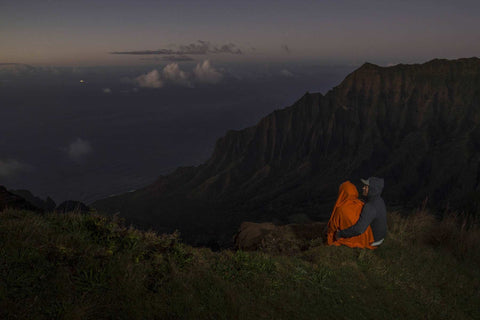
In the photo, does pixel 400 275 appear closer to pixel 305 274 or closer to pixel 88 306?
pixel 305 274

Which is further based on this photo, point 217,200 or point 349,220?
point 217,200

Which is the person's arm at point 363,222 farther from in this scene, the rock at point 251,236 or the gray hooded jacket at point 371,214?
the rock at point 251,236

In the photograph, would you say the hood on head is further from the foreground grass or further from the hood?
the foreground grass

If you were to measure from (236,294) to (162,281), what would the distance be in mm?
1102

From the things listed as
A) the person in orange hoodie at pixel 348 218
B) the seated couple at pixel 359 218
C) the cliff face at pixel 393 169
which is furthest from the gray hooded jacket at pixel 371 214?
the cliff face at pixel 393 169

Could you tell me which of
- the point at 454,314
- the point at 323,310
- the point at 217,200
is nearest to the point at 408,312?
the point at 454,314

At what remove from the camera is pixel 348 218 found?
7145mm

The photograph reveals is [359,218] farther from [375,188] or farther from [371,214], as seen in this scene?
[375,188]

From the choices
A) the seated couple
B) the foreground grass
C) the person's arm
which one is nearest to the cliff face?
the seated couple

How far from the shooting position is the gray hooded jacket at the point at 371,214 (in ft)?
22.9

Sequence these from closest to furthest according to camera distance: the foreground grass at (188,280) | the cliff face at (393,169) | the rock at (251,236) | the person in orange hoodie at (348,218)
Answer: the foreground grass at (188,280)
the person in orange hoodie at (348,218)
the rock at (251,236)
the cliff face at (393,169)

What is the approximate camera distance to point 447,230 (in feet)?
28.7

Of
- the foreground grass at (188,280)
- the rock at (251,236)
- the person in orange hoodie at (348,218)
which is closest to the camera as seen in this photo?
the foreground grass at (188,280)

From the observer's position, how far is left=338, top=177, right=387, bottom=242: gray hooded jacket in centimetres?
698
